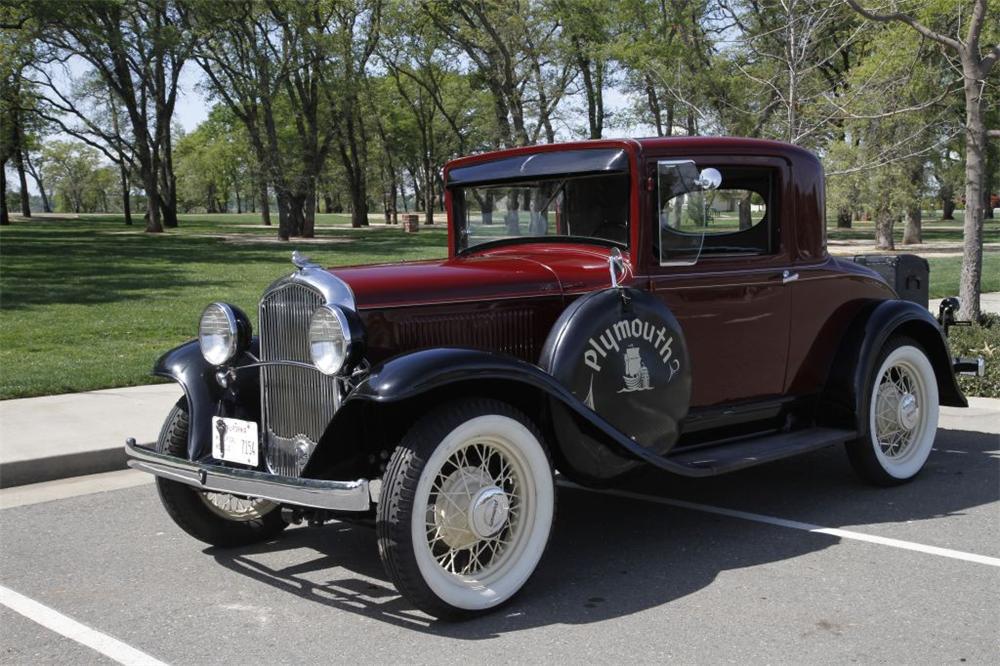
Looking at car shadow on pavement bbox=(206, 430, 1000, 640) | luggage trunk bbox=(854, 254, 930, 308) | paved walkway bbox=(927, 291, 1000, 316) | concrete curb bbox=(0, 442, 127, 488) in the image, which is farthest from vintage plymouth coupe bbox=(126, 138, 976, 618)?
paved walkway bbox=(927, 291, 1000, 316)

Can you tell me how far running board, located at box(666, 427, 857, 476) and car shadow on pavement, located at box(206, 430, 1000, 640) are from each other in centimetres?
36

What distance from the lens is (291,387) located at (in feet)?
14.6

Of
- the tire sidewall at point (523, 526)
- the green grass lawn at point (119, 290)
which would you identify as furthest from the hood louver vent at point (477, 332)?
the green grass lawn at point (119, 290)

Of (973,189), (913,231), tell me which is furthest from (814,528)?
(913,231)

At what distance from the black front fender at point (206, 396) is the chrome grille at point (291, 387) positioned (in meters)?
0.17

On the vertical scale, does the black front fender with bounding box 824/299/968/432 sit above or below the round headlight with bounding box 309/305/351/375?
below

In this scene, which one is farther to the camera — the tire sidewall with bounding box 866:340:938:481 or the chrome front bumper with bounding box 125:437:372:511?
the tire sidewall with bounding box 866:340:938:481

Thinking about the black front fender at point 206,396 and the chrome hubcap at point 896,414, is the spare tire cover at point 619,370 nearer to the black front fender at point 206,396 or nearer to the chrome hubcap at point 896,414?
the black front fender at point 206,396

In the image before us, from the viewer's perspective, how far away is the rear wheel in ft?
15.5

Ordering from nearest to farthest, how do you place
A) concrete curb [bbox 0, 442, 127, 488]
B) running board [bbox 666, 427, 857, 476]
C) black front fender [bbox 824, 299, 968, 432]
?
running board [bbox 666, 427, 857, 476] < black front fender [bbox 824, 299, 968, 432] < concrete curb [bbox 0, 442, 127, 488]

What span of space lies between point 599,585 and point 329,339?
1.51 metres

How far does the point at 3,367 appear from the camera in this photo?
31.4ft

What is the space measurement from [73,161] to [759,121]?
75.8 m

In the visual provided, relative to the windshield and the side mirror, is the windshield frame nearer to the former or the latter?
the windshield
